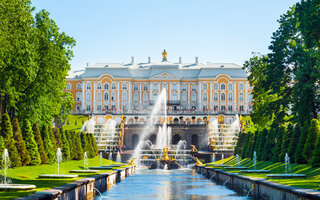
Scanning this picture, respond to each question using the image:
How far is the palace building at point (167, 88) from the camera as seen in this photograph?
99.8m

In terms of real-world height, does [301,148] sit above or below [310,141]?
below

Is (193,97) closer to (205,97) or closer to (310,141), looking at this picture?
(205,97)

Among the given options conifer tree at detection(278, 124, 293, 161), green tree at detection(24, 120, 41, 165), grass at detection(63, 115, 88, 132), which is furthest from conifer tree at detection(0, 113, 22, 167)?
grass at detection(63, 115, 88, 132)

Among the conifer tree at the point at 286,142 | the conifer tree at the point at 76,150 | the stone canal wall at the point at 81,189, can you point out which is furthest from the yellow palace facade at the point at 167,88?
the stone canal wall at the point at 81,189

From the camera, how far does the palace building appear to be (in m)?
99.8

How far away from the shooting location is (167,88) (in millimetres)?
101500

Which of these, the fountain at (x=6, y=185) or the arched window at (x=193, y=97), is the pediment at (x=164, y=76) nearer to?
the arched window at (x=193, y=97)

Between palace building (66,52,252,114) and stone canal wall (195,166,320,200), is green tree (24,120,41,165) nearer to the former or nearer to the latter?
stone canal wall (195,166,320,200)

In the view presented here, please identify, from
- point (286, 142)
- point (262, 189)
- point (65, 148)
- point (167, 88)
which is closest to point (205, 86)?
point (167, 88)

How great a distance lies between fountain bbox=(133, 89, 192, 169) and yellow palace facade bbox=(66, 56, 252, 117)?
12.4ft

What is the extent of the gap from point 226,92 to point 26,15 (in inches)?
2966

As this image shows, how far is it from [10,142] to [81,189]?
6427 mm

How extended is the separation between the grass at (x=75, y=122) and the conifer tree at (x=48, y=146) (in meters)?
53.1

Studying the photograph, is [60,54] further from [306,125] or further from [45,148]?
[306,125]
